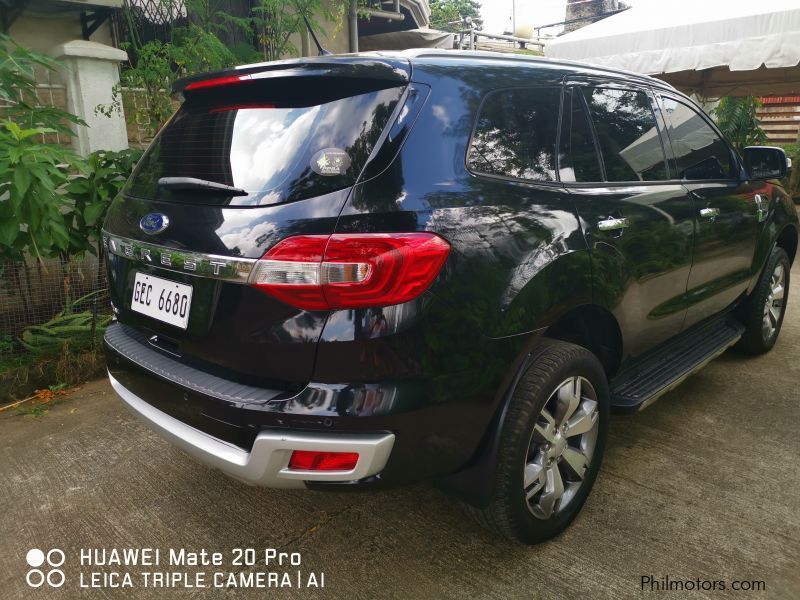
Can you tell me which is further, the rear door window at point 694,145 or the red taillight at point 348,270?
the rear door window at point 694,145

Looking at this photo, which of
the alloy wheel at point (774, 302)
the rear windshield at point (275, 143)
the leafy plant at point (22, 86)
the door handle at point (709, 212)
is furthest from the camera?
the alloy wheel at point (774, 302)

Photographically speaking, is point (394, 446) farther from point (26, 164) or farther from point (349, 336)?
point (26, 164)

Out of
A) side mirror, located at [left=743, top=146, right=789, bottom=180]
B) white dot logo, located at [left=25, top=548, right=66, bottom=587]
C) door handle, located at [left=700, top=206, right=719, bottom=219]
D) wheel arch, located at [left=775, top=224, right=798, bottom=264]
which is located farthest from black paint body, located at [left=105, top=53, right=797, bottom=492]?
wheel arch, located at [left=775, top=224, right=798, bottom=264]

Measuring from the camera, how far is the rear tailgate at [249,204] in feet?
5.77

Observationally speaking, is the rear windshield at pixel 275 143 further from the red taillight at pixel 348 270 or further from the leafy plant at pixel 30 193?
the leafy plant at pixel 30 193

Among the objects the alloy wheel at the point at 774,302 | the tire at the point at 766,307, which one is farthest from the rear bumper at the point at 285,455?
the alloy wheel at the point at 774,302

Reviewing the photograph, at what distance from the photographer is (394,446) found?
1744mm

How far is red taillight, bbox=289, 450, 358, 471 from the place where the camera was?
5.70 feet

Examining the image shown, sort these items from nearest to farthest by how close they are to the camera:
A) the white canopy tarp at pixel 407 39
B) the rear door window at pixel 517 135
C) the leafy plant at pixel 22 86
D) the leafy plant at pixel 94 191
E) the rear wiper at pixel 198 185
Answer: the rear wiper at pixel 198 185, the rear door window at pixel 517 135, the leafy plant at pixel 22 86, the leafy plant at pixel 94 191, the white canopy tarp at pixel 407 39

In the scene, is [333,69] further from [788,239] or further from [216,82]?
[788,239]

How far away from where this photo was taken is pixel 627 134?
2.73 metres

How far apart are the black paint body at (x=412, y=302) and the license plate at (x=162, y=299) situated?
0.04 metres
